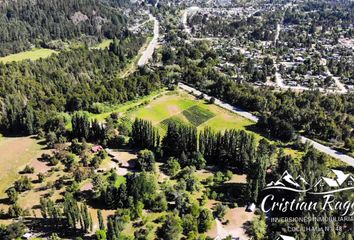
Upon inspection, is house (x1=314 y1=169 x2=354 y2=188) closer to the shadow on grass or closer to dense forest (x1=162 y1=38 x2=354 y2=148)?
the shadow on grass

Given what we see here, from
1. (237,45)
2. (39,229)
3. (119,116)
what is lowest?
(39,229)

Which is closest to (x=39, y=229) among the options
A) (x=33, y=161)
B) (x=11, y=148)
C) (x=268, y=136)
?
(x=33, y=161)

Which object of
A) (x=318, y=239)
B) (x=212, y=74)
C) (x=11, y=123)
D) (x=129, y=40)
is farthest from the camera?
(x=129, y=40)

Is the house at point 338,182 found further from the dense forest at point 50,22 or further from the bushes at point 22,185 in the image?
the dense forest at point 50,22

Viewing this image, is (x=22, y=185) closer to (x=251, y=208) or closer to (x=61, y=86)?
(x=251, y=208)

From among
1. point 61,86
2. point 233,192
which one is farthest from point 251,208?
point 61,86

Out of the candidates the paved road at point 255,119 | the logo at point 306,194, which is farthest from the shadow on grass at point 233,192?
the paved road at point 255,119

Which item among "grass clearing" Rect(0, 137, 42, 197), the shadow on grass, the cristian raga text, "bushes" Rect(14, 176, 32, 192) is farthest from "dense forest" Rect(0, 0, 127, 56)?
the cristian raga text

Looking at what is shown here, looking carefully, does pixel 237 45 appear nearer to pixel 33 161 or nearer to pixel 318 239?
pixel 33 161
